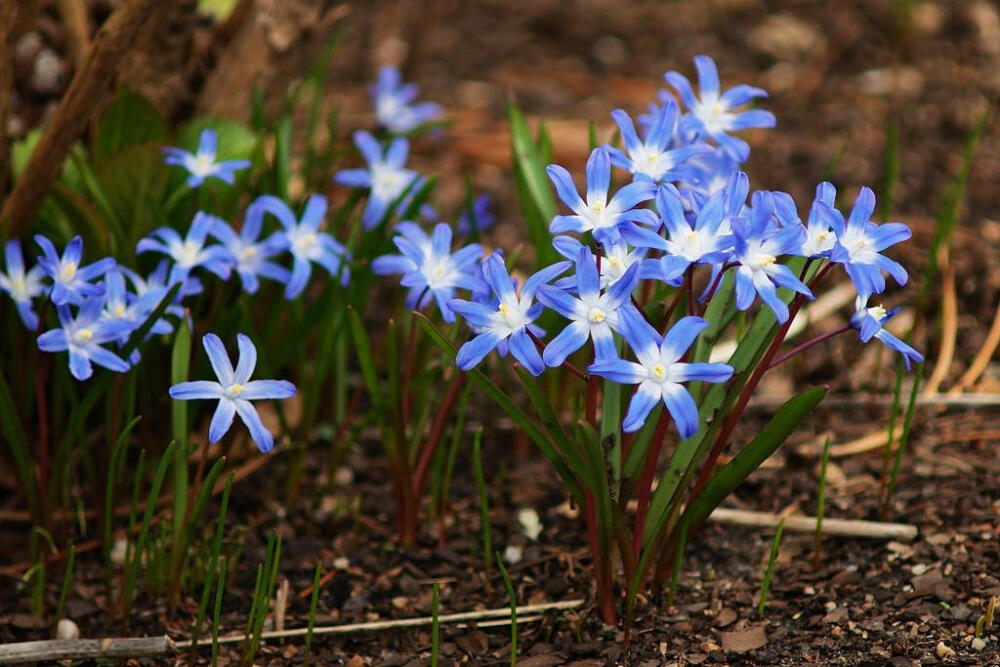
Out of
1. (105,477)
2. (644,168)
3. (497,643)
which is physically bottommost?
(497,643)

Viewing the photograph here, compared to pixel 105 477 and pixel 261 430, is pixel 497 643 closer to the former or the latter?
pixel 261 430

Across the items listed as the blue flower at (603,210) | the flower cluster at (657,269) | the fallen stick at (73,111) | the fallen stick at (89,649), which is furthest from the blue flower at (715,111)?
the fallen stick at (89,649)

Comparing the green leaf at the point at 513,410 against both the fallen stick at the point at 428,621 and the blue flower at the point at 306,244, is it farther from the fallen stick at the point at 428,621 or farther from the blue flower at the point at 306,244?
the blue flower at the point at 306,244

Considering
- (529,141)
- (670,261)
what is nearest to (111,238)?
(529,141)

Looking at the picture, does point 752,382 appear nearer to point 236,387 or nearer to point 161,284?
point 236,387

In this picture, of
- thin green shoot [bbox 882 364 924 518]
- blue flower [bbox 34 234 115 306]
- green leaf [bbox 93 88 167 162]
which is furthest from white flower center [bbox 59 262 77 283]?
thin green shoot [bbox 882 364 924 518]

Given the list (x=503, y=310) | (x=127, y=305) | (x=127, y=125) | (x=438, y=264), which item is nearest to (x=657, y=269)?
(x=503, y=310)
